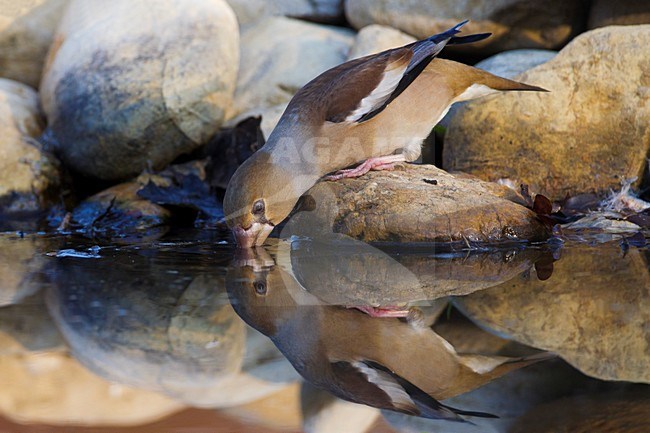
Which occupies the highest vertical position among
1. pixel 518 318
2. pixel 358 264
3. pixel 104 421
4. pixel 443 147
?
pixel 104 421

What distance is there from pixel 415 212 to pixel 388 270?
828mm

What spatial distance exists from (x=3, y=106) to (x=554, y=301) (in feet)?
19.3

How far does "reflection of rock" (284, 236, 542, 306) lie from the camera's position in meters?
3.62

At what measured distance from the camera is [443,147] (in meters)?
6.64

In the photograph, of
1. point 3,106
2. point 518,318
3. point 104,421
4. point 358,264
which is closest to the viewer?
point 104,421

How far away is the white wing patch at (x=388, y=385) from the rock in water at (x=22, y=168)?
17.7 ft

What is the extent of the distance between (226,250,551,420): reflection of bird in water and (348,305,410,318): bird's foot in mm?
57

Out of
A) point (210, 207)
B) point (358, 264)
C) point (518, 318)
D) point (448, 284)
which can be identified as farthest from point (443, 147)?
point (518, 318)

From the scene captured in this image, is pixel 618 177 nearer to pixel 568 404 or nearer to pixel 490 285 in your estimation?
pixel 490 285

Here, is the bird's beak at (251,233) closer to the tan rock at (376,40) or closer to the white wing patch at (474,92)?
the white wing patch at (474,92)

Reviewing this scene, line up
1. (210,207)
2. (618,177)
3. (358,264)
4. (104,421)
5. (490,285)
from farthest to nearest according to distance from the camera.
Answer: (210,207) → (618,177) → (358,264) → (490,285) → (104,421)

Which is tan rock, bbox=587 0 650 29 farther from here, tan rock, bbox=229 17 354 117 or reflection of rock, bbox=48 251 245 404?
reflection of rock, bbox=48 251 245 404

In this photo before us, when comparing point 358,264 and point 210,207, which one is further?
point 210,207

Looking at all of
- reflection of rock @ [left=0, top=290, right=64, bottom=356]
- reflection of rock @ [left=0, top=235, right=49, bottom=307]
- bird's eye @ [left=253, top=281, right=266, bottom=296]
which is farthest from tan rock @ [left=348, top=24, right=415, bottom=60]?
reflection of rock @ [left=0, top=290, right=64, bottom=356]
